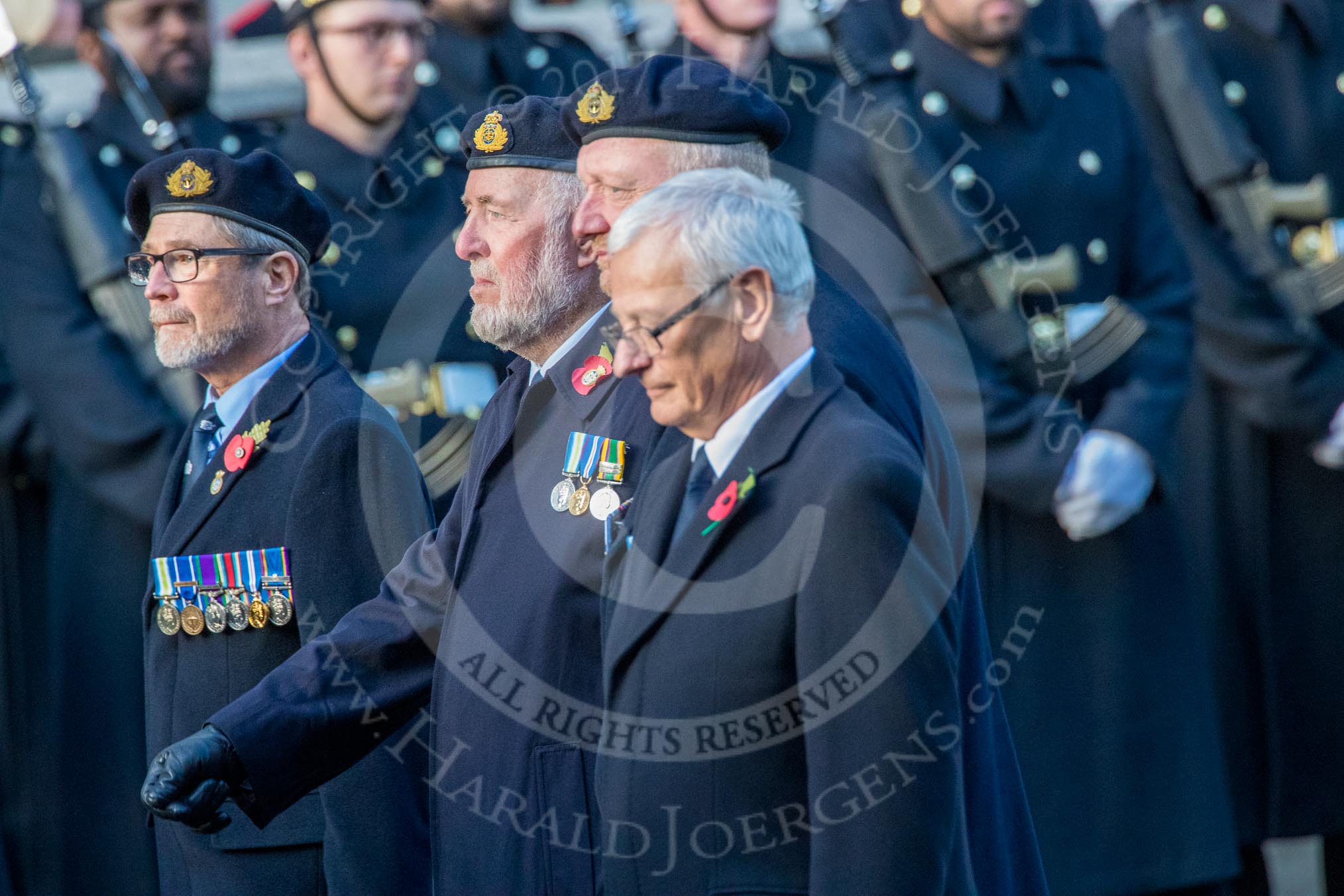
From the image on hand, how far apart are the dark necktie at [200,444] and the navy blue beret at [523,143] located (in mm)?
749

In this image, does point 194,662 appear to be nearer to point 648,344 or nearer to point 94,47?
point 648,344

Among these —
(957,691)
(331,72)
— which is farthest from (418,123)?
(957,691)

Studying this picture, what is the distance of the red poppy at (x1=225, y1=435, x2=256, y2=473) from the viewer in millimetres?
3787

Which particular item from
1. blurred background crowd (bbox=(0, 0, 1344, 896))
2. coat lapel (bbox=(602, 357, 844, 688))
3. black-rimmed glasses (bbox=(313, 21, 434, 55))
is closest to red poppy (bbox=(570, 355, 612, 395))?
coat lapel (bbox=(602, 357, 844, 688))

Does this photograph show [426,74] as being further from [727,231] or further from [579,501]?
[727,231]

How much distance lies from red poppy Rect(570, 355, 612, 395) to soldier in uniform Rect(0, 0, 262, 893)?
2156 millimetres

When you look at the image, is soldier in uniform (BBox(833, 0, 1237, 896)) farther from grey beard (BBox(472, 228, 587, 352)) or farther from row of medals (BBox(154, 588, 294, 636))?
row of medals (BBox(154, 588, 294, 636))

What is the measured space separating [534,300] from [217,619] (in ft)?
2.74

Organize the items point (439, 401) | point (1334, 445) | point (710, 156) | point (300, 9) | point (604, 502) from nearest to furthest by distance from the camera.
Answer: point (604, 502)
point (710, 156)
point (439, 401)
point (1334, 445)
point (300, 9)

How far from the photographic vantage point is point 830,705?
8.51ft

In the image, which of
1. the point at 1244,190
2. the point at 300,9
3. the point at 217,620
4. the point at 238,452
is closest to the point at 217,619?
the point at 217,620

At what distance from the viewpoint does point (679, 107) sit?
3332 mm

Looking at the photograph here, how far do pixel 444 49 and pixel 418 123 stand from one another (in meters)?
0.32

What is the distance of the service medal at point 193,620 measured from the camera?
12.2 feet
